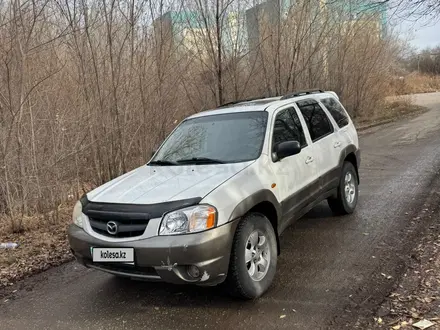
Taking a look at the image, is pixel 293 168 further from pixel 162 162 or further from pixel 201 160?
pixel 162 162

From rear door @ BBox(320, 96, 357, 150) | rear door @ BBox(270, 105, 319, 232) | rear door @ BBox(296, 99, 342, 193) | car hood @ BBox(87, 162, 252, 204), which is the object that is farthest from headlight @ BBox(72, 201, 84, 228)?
rear door @ BBox(320, 96, 357, 150)

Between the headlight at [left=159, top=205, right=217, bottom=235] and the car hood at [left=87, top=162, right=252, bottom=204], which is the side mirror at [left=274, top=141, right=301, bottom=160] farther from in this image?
the headlight at [left=159, top=205, right=217, bottom=235]

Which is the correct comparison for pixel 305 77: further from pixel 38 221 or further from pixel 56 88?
pixel 38 221

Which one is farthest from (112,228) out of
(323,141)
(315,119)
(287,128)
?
(315,119)

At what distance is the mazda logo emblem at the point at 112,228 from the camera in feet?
11.8

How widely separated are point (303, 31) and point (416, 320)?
41.7ft

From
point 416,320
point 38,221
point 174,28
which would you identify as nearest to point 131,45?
point 174,28

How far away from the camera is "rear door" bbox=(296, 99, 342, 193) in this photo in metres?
5.37

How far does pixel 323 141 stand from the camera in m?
5.54

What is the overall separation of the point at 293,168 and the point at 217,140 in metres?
0.89

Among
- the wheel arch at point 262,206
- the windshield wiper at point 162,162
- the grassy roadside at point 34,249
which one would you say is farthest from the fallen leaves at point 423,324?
the grassy roadside at point 34,249

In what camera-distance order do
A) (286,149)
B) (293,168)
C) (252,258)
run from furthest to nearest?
(293,168) → (286,149) → (252,258)

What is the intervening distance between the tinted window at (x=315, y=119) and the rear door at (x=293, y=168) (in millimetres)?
193

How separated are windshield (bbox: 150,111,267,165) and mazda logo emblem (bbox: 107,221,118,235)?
4.02 feet
